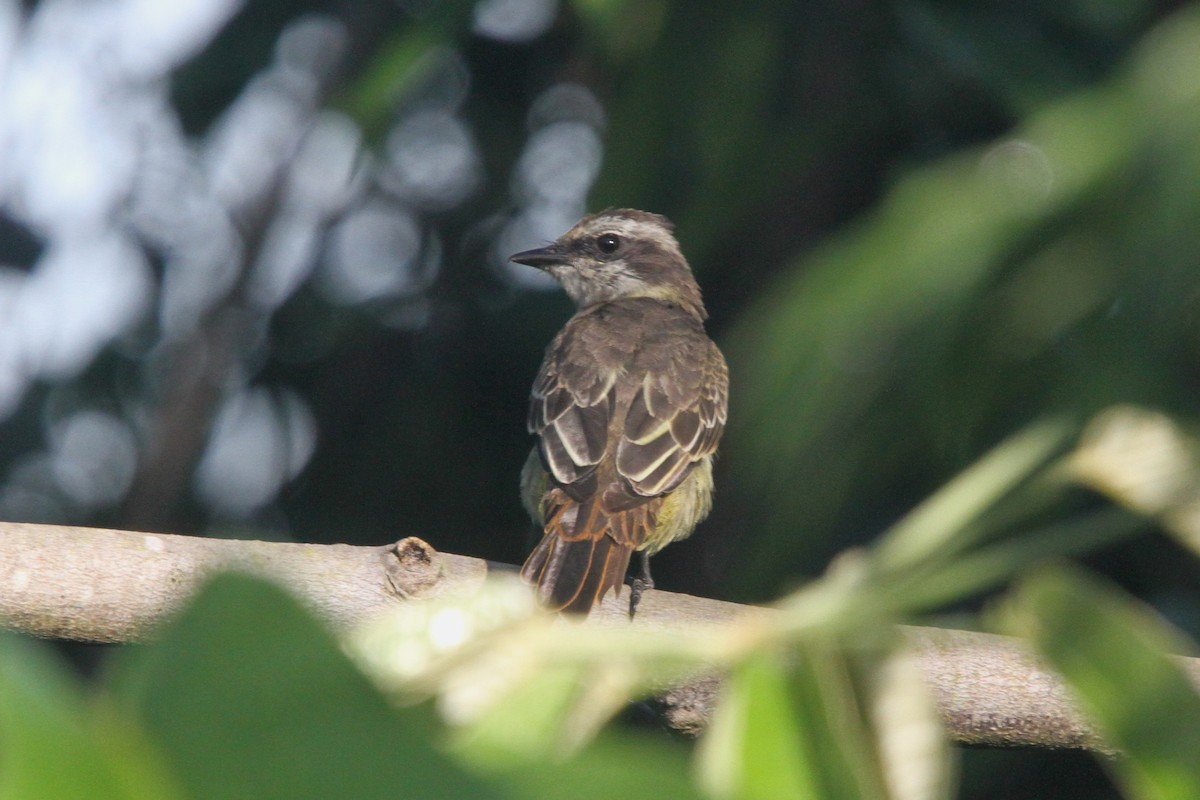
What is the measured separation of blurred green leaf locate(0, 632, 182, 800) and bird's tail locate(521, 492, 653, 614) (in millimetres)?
3308

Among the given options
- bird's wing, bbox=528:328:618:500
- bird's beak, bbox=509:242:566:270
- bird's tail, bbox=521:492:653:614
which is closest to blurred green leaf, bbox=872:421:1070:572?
bird's tail, bbox=521:492:653:614

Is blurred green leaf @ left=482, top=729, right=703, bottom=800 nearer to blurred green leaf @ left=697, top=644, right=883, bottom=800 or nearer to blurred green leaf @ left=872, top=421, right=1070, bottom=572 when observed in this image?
blurred green leaf @ left=697, top=644, right=883, bottom=800

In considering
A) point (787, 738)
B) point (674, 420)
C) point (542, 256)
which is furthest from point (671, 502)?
point (787, 738)

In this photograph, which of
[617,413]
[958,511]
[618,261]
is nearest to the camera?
[958,511]

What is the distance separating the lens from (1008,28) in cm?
438

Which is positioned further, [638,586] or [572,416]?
[572,416]

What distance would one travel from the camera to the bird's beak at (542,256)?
5996 millimetres

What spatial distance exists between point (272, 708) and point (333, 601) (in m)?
2.29

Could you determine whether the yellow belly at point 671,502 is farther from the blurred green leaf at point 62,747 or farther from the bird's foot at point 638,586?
the blurred green leaf at point 62,747

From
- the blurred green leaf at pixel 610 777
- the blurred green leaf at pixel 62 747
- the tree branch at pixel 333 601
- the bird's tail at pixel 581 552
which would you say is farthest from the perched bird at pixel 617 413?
the blurred green leaf at pixel 62 747

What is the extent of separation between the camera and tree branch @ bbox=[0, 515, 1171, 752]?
2.69 m

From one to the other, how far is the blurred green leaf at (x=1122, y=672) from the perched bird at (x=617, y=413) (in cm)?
286

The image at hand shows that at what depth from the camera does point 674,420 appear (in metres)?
5.17

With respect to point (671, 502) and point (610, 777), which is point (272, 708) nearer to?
point (610, 777)
